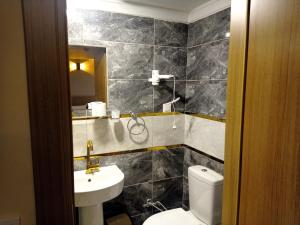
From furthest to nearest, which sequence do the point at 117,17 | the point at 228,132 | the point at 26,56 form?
1. the point at 117,17
2. the point at 228,132
3. the point at 26,56

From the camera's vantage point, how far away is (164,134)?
7.95 feet

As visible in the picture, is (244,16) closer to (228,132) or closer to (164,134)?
(228,132)

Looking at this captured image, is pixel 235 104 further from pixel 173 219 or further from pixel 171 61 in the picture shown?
pixel 171 61

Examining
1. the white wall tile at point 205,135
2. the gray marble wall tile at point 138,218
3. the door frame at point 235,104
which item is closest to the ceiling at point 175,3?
the white wall tile at point 205,135

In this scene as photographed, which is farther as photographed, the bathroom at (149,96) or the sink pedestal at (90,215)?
the bathroom at (149,96)

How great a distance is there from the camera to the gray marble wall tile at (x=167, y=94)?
232cm

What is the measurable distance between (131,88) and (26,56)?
1658 mm

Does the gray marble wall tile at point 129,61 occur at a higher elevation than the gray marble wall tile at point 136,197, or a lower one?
higher

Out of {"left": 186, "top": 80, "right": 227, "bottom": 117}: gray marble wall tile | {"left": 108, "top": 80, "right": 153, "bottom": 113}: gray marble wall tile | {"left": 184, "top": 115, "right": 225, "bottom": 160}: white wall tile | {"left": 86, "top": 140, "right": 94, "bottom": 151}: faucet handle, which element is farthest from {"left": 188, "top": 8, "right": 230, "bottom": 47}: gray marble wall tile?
{"left": 86, "top": 140, "right": 94, "bottom": 151}: faucet handle

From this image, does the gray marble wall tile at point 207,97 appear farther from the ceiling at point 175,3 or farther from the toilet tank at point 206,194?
the ceiling at point 175,3

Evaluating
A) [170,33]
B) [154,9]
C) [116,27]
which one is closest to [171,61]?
[170,33]

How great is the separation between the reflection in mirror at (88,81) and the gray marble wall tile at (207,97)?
0.91 meters

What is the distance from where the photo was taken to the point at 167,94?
237 centimetres

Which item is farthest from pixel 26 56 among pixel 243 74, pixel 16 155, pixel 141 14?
pixel 141 14
